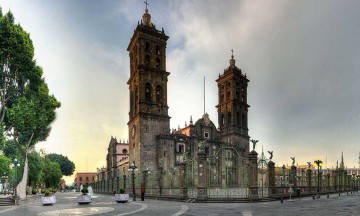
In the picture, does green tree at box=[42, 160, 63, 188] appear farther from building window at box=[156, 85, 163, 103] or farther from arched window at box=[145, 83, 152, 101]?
building window at box=[156, 85, 163, 103]

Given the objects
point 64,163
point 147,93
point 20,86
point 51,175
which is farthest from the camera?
point 64,163

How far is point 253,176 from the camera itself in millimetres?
24609

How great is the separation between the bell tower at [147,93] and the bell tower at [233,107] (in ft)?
60.3

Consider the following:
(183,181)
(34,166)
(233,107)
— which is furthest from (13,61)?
(233,107)

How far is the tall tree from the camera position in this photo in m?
24.5

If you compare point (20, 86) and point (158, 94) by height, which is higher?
point (158, 94)

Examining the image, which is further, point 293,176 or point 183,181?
point 293,176

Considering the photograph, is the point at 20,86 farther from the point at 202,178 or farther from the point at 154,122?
the point at 154,122

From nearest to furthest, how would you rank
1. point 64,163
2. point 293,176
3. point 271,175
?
point 271,175 < point 293,176 < point 64,163

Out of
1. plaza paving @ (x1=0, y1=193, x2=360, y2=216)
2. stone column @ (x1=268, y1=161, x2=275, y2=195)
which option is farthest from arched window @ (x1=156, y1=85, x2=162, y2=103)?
plaza paving @ (x1=0, y1=193, x2=360, y2=216)

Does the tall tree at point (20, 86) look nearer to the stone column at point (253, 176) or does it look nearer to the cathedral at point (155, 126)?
the cathedral at point (155, 126)

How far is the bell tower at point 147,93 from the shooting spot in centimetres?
5034

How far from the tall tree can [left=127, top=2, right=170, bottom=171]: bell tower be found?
69.6 feet

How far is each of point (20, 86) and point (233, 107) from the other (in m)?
47.2
